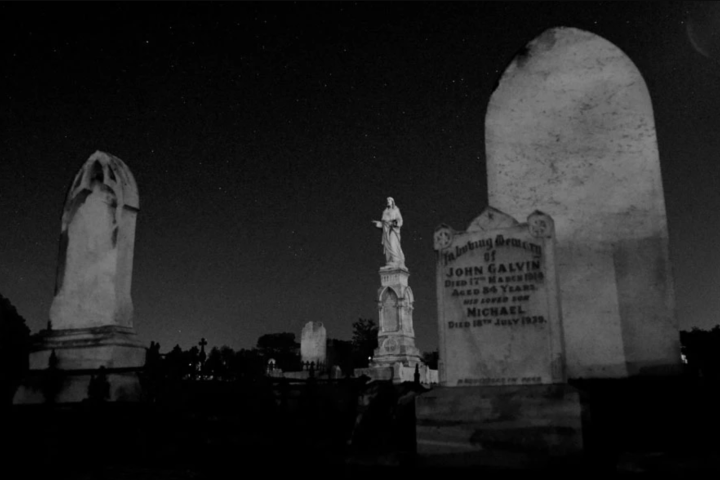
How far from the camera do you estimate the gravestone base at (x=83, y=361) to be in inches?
331

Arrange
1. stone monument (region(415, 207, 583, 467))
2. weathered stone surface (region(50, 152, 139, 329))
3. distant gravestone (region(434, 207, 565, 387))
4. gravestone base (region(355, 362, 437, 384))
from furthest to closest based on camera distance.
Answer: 1. gravestone base (region(355, 362, 437, 384))
2. weathered stone surface (region(50, 152, 139, 329))
3. distant gravestone (region(434, 207, 565, 387))
4. stone monument (region(415, 207, 583, 467))

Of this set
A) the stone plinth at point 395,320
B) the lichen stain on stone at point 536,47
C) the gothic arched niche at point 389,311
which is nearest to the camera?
the lichen stain on stone at point 536,47

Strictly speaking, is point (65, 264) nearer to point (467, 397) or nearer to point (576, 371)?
point (467, 397)

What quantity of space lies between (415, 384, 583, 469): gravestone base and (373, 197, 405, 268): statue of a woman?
21.4 metres

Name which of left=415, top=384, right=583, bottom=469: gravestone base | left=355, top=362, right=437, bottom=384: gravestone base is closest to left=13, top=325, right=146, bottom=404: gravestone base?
left=415, top=384, right=583, bottom=469: gravestone base

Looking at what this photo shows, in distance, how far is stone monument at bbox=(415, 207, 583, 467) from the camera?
6828 mm

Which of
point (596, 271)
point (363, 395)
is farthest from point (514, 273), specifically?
point (363, 395)

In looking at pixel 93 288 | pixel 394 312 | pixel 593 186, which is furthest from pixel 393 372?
pixel 93 288

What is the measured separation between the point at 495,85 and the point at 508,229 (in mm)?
4067

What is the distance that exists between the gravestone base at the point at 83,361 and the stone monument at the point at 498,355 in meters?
4.18

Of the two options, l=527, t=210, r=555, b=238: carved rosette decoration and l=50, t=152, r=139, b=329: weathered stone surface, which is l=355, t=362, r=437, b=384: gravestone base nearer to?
l=50, t=152, r=139, b=329: weathered stone surface

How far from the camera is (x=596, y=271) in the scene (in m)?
9.52

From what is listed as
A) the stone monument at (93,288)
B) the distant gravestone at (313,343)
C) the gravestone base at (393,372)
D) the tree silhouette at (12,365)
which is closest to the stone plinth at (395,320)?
the gravestone base at (393,372)

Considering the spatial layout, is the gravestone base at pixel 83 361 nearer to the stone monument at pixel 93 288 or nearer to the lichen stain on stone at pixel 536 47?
the stone monument at pixel 93 288
